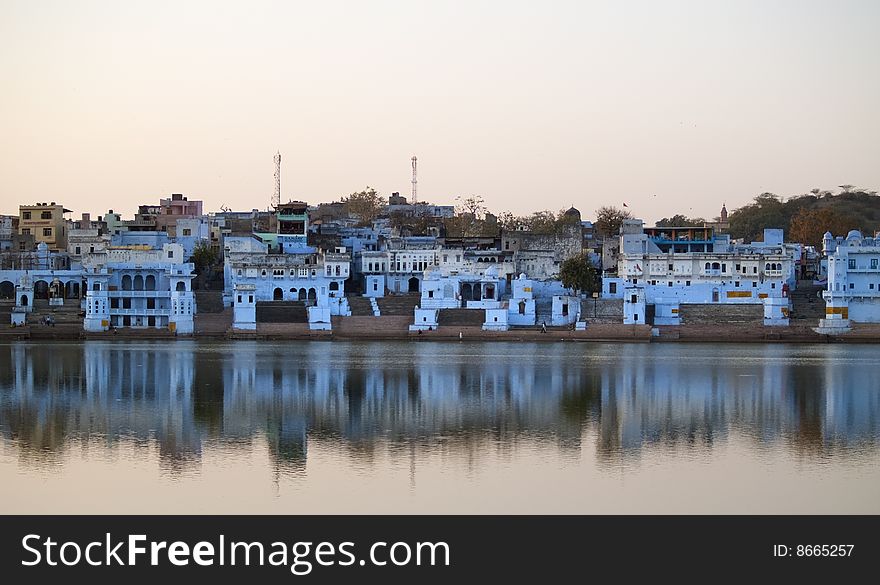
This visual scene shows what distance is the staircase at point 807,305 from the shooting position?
44.4 meters

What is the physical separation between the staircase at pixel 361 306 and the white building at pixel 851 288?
13.7 metres

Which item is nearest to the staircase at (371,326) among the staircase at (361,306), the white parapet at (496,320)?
the staircase at (361,306)

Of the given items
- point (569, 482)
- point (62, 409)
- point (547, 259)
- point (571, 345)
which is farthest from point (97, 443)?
point (547, 259)

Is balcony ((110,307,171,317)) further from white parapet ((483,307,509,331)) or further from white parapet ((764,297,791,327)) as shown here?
white parapet ((764,297,791,327))

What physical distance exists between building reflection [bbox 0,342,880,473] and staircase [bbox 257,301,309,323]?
7.72m

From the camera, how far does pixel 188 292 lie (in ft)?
141

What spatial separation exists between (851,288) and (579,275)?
325 inches

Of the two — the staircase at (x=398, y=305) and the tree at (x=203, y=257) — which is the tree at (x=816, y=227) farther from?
the tree at (x=203, y=257)

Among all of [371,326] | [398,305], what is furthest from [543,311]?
[371,326]

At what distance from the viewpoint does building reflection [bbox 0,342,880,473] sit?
753 inches

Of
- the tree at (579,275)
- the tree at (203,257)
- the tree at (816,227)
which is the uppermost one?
the tree at (816,227)

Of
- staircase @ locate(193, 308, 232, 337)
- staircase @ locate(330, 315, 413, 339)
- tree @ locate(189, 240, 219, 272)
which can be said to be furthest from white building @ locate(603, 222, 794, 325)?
tree @ locate(189, 240, 219, 272)
